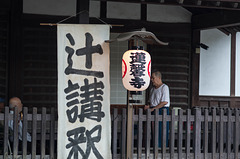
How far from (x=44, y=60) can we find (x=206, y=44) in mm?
4662

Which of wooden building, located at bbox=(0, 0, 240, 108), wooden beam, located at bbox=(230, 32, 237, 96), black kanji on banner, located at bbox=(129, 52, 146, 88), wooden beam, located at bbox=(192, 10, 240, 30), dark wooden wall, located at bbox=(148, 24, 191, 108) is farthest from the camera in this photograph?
wooden beam, located at bbox=(230, 32, 237, 96)

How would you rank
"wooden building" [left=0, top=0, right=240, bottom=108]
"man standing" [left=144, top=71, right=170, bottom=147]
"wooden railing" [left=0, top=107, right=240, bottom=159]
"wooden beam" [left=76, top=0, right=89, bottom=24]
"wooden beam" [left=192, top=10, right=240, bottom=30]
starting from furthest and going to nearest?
"wooden building" [left=0, top=0, right=240, bottom=108]
"wooden beam" [left=192, top=10, right=240, bottom=30]
"man standing" [left=144, top=71, right=170, bottom=147]
"wooden beam" [left=76, top=0, right=89, bottom=24]
"wooden railing" [left=0, top=107, right=240, bottom=159]

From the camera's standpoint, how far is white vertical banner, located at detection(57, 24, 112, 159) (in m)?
8.16

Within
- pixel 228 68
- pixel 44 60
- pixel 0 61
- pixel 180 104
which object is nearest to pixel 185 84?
pixel 180 104

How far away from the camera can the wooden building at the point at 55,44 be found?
11281mm

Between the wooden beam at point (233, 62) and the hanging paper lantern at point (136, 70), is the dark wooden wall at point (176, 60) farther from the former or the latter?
the hanging paper lantern at point (136, 70)

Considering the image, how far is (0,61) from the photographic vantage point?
11109mm

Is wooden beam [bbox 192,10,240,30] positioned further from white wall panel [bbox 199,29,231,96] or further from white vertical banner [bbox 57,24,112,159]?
white vertical banner [bbox 57,24,112,159]

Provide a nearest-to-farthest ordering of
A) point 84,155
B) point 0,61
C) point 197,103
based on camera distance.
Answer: point 84,155
point 0,61
point 197,103

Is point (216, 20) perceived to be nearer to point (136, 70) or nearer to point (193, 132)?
→ point (193, 132)

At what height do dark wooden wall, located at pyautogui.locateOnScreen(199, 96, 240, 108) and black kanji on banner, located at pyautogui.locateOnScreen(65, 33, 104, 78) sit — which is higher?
black kanji on banner, located at pyautogui.locateOnScreen(65, 33, 104, 78)

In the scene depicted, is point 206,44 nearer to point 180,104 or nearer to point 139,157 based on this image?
point 180,104

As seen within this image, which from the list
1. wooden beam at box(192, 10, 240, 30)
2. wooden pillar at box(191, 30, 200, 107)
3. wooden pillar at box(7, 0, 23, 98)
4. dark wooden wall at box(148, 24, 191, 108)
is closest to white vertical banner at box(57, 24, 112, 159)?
wooden pillar at box(7, 0, 23, 98)

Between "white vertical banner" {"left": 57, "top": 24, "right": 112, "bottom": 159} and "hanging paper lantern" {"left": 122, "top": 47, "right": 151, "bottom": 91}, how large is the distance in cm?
52
